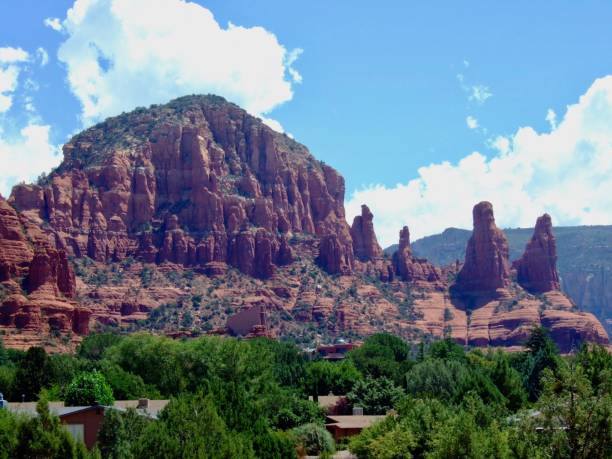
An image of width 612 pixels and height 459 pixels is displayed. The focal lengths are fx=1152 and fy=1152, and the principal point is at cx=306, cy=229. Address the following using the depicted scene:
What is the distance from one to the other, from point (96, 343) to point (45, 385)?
50906 millimetres

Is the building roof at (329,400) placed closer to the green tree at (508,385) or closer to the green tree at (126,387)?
the green tree at (508,385)

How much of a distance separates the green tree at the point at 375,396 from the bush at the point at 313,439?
20933mm

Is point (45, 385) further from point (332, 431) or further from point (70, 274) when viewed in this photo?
point (70, 274)

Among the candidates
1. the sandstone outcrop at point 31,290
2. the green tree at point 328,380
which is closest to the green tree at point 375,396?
the green tree at point 328,380

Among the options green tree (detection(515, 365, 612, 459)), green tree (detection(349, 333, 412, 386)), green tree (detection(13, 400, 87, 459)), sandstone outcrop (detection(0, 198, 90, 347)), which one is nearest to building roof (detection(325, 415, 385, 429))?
green tree (detection(349, 333, 412, 386))

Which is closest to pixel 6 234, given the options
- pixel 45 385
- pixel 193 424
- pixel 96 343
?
pixel 96 343

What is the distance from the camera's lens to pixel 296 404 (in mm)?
97625

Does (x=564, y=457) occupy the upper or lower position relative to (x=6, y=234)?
lower

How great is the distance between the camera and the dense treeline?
55219 mm

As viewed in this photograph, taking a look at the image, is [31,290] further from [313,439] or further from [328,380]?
[313,439]

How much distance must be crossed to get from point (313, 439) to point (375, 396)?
25.5m

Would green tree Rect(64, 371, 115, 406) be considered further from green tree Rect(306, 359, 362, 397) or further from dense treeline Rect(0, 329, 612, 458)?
green tree Rect(306, 359, 362, 397)

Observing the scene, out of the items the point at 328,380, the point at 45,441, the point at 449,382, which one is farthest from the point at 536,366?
the point at 45,441

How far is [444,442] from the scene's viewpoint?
6012 cm
